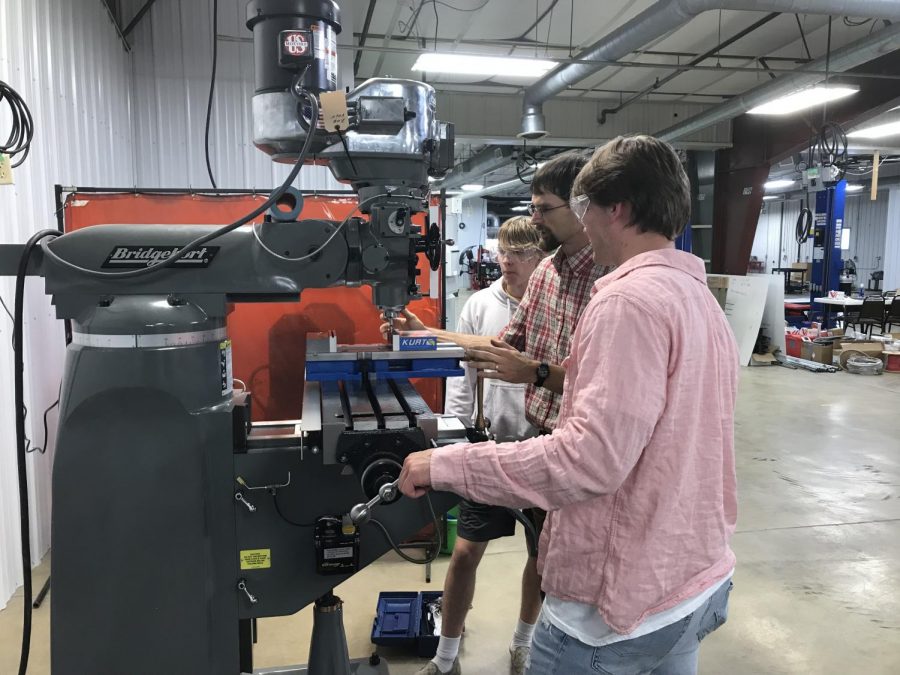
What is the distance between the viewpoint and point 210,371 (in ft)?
4.09

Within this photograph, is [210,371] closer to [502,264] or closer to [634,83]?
[502,264]

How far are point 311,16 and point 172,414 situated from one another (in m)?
0.81

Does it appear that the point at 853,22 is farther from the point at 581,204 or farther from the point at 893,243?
→ the point at 893,243

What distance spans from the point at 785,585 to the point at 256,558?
2.36m

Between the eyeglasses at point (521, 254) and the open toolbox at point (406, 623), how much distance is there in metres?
1.29

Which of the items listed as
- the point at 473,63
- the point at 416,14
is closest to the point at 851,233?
the point at 473,63

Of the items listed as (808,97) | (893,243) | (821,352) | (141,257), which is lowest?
(821,352)

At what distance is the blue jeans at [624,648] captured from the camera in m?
1.01

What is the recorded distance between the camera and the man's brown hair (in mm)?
1023

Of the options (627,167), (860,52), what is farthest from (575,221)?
(860,52)

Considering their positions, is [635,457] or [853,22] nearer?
[635,457]

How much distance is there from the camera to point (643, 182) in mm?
1021

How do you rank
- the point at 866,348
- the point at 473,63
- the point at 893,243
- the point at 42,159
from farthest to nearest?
1. the point at 893,243
2. the point at 866,348
3. the point at 473,63
4. the point at 42,159

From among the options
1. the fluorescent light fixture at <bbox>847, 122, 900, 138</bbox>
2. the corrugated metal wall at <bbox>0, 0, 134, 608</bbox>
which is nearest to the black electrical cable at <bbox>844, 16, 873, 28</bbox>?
the fluorescent light fixture at <bbox>847, 122, 900, 138</bbox>
